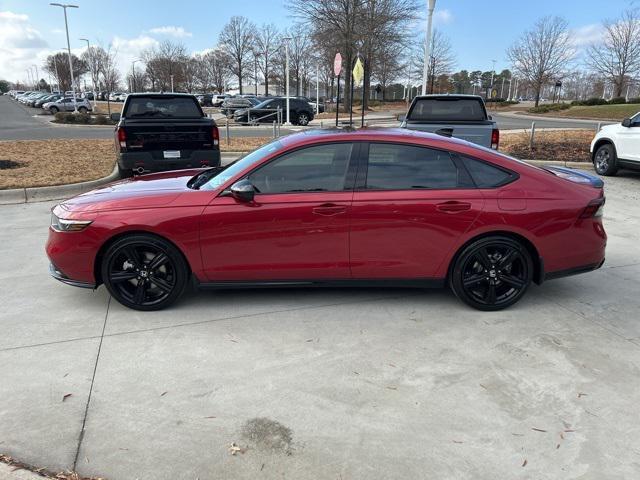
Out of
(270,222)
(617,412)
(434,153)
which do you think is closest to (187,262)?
(270,222)

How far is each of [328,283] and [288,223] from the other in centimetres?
66

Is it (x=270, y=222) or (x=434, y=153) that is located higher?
(x=434, y=153)

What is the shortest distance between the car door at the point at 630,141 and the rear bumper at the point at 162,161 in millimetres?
8587

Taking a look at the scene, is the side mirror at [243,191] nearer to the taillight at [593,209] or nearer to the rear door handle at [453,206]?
the rear door handle at [453,206]

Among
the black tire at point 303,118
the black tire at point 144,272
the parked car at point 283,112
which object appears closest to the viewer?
the black tire at point 144,272

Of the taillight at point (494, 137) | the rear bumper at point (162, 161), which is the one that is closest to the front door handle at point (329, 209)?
the rear bumper at point (162, 161)

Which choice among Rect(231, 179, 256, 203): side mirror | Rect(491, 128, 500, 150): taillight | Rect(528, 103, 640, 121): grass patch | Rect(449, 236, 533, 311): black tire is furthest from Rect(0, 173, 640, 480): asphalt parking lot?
Rect(528, 103, 640, 121): grass patch

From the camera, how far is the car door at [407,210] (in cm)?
414

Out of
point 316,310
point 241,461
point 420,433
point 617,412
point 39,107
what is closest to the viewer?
point 241,461

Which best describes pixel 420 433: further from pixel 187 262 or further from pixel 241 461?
pixel 187 262

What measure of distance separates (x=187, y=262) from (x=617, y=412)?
3.28 metres

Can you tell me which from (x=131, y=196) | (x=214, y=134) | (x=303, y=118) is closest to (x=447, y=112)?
(x=214, y=134)

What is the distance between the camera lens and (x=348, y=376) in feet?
11.0

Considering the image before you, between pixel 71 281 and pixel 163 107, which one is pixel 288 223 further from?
pixel 163 107
